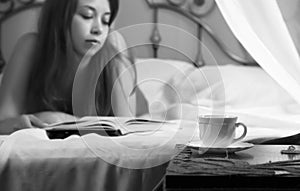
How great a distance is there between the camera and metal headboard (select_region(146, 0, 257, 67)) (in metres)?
2.57

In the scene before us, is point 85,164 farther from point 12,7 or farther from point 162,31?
point 12,7

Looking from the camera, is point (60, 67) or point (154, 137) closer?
point (154, 137)

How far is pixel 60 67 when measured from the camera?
6.54 feet

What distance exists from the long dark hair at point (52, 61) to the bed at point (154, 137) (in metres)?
0.30

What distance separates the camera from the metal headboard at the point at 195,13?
2572 millimetres

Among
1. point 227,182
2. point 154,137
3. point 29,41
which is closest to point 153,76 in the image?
point 29,41

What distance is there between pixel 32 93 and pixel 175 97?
512 mm

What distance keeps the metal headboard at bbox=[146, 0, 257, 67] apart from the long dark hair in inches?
20.6

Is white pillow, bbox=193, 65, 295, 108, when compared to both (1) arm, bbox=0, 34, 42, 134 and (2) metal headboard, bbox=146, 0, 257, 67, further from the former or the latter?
(1) arm, bbox=0, 34, 42, 134

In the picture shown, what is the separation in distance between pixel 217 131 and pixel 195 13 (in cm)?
162

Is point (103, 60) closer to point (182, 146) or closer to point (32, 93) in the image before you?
point (32, 93)

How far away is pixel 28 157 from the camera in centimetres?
135

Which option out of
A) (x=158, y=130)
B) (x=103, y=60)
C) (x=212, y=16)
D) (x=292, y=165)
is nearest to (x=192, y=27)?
(x=212, y=16)

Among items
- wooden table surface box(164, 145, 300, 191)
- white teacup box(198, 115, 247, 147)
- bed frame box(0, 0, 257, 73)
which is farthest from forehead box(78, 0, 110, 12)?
wooden table surface box(164, 145, 300, 191)
